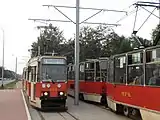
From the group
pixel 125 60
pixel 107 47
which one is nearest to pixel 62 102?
pixel 125 60

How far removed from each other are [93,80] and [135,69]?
10149mm

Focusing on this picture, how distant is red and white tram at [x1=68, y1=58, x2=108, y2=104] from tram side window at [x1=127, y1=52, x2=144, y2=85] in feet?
24.6

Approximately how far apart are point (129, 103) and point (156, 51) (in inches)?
142

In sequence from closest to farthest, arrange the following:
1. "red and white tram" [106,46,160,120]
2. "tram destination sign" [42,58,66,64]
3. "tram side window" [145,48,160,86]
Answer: "tram side window" [145,48,160,86] → "red and white tram" [106,46,160,120] → "tram destination sign" [42,58,66,64]

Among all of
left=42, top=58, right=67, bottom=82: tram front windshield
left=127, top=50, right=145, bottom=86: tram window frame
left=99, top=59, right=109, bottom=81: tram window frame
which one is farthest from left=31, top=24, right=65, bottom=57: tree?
left=127, top=50, right=145, bottom=86: tram window frame

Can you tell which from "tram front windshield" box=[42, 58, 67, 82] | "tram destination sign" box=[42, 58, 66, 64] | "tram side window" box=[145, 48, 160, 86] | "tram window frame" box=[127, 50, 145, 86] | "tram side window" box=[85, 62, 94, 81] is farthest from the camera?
"tram side window" box=[85, 62, 94, 81]

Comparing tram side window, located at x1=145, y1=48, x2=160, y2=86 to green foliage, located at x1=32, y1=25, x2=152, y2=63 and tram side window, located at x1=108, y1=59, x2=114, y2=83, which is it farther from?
green foliage, located at x1=32, y1=25, x2=152, y2=63

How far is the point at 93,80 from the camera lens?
1001 inches

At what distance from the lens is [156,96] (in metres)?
12.8

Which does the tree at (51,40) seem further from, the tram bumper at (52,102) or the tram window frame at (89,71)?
the tram bumper at (52,102)

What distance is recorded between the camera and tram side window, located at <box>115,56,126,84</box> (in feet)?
55.9

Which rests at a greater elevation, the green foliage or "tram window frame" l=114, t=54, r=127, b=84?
the green foliage

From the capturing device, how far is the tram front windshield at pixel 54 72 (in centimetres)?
2073

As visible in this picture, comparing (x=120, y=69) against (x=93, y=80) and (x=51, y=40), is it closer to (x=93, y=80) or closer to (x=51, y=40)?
(x=93, y=80)
